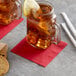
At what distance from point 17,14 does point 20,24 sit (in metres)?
0.04

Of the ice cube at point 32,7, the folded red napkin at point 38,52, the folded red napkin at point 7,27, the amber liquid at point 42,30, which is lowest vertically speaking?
the folded red napkin at point 38,52

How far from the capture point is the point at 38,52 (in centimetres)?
95

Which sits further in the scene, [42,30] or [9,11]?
[9,11]

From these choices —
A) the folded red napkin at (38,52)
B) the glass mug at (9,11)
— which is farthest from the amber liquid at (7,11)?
the folded red napkin at (38,52)

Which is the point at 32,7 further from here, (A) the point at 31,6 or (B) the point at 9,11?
(B) the point at 9,11

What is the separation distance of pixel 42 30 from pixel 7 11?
21 centimetres

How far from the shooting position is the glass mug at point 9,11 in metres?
1.03

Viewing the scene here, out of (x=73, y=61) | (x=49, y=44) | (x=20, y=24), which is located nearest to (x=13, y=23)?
(x=20, y=24)

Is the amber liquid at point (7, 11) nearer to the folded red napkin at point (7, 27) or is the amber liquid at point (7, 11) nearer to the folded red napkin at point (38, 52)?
the folded red napkin at point (7, 27)

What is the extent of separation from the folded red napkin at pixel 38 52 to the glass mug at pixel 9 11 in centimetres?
14

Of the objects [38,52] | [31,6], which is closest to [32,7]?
[31,6]

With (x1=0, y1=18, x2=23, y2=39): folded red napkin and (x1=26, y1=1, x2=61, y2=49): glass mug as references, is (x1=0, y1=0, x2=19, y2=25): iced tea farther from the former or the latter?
(x1=26, y1=1, x2=61, y2=49): glass mug

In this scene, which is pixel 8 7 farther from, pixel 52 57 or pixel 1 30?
pixel 52 57

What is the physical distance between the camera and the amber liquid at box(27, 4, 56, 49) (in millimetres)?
905
